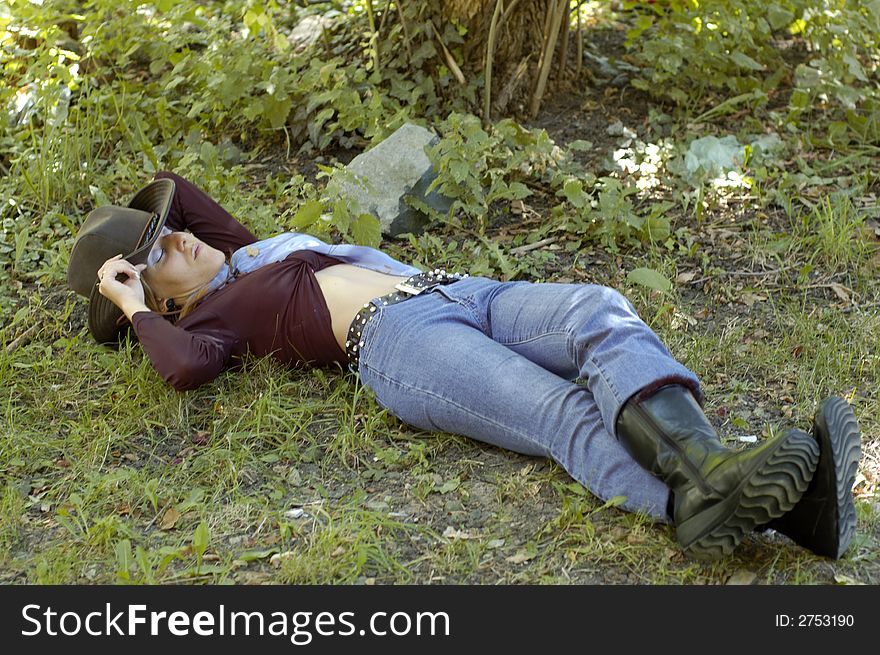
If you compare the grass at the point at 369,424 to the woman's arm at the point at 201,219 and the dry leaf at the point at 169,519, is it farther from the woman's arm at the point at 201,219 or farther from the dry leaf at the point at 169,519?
the woman's arm at the point at 201,219

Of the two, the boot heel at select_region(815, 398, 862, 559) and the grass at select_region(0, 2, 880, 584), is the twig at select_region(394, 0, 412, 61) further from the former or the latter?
the boot heel at select_region(815, 398, 862, 559)

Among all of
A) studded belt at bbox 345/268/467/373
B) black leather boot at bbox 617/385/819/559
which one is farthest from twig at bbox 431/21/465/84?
black leather boot at bbox 617/385/819/559


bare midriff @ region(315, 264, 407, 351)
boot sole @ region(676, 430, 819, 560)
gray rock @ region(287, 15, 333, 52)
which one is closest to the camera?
boot sole @ region(676, 430, 819, 560)

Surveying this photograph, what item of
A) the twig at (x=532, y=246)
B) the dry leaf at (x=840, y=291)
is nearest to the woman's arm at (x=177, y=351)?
the twig at (x=532, y=246)

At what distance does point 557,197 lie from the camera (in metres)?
4.97

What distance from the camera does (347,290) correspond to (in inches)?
139

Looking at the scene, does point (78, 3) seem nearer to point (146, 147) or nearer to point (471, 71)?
point (146, 147)

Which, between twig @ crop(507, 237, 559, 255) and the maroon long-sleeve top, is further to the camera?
twig @ crop(507, 237, 559, 255)

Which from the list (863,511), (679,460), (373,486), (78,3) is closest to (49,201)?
(78,3)

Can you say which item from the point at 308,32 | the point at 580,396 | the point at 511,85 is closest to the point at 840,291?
the point at 580,396

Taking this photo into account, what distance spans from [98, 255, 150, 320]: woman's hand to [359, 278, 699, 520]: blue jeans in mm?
840

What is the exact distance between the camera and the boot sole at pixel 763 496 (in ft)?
7.94

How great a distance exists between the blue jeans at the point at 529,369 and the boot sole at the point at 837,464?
43cm

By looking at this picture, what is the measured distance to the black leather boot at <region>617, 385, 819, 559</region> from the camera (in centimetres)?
243
